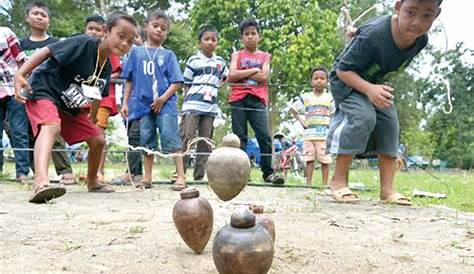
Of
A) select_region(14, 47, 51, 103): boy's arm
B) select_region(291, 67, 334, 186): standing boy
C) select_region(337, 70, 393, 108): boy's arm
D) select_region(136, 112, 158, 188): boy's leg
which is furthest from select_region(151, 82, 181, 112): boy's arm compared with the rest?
select_region(291, 67, 334, 186): standing boy

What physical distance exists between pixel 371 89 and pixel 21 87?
2.38 m

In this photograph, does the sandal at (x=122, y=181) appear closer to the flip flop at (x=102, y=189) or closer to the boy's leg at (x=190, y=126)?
the boy's leg at (x=190, y=126)

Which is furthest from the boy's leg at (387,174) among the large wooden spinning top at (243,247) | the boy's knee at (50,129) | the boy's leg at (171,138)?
the large wooden spinning top at (243,247)

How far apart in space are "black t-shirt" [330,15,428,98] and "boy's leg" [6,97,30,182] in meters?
3.17

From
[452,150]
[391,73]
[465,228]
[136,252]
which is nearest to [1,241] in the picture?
[136,252]

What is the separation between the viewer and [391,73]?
4.37 metres

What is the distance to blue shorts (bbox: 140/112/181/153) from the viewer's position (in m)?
5.02

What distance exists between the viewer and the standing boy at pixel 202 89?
565 centimetres

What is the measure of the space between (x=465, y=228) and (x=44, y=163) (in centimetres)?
263

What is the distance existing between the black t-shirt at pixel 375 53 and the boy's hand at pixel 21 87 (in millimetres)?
2214

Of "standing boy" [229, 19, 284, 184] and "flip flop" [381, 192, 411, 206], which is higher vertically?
"standing boy" [229, 19, 284, 184]

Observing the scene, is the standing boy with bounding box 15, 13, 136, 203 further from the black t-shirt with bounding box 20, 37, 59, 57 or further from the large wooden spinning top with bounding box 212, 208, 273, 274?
the large wooden spinning top with bounding box 212, 208, 273, 274

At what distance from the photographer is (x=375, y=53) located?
4074 mm

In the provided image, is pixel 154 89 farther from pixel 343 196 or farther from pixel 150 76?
pixel 343 196
